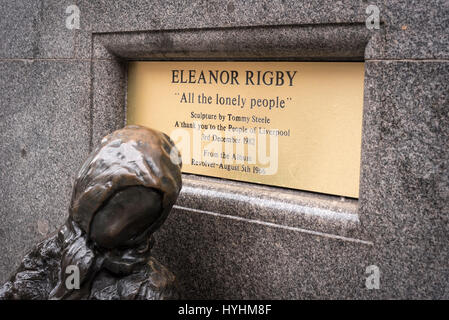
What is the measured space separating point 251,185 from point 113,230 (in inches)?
62.5

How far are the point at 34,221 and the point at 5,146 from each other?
0.90 meters

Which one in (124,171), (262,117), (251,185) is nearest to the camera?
(124,171)

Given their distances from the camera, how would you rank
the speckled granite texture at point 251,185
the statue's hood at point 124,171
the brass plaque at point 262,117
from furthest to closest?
the brass plaque at point 262,117 < the speckled granite texture at point 251,185 < the statue's hood at point 124,171

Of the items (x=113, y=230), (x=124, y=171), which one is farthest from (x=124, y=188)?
(x=113, y=230)

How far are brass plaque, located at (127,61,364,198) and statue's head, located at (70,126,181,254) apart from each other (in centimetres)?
128

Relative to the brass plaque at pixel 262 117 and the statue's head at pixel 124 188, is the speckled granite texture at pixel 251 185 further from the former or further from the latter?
the statue's head at pixel 124 188

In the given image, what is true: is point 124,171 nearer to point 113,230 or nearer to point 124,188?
point 124,188

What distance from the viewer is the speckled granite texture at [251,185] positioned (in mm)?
3203

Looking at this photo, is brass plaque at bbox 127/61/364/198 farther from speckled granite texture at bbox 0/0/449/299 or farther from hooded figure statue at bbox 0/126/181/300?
hooded figure statue at bbox 0/126/181/300

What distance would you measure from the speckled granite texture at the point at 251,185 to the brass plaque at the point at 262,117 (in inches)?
4.6

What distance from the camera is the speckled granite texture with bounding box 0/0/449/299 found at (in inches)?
126

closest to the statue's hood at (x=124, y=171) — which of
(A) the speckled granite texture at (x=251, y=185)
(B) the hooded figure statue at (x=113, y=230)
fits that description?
(B) the hooded figure statue at (x=113, y=230)

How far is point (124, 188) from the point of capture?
2.71 m

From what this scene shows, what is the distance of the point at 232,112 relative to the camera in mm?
4145
